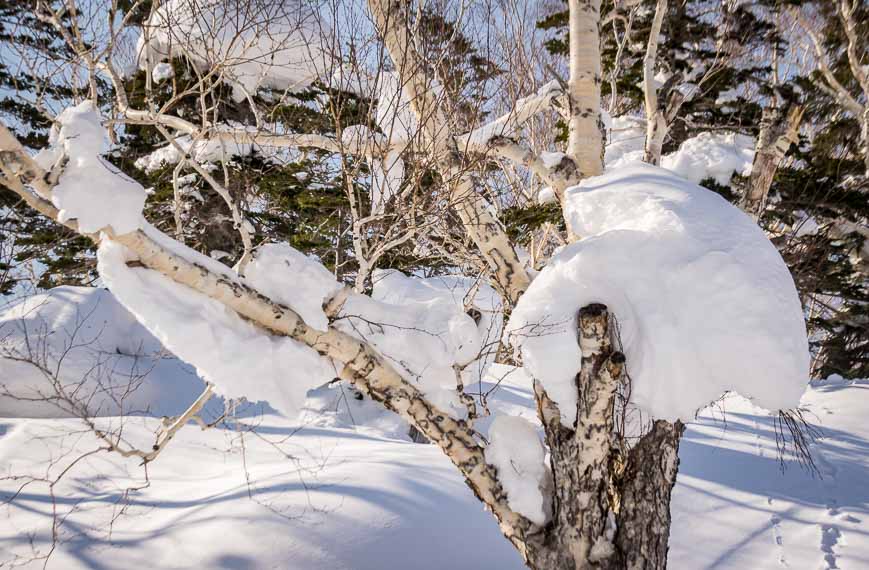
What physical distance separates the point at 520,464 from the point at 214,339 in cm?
172

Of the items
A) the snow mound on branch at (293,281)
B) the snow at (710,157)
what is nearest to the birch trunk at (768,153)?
the snow at (710,157)

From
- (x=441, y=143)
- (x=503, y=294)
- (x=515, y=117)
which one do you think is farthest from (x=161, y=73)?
(x=503, y=294)

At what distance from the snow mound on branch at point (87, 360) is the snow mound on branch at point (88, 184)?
6.64 m

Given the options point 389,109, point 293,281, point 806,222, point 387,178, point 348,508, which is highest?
point 806,222

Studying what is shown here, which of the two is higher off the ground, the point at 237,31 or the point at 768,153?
the point at 237,31

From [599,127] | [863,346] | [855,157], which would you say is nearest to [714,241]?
[599,127]

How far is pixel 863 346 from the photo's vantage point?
308 inches

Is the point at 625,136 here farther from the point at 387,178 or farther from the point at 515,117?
the point at 387,178

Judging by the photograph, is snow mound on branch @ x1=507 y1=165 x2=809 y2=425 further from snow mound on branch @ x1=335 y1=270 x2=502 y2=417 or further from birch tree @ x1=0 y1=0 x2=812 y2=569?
snow mound on branch @ x1=335 y1=270 x2=502 y2=417

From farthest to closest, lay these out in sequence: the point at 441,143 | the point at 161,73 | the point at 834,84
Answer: the point at 161,73 < the point at 834,84 < the point at 441,143

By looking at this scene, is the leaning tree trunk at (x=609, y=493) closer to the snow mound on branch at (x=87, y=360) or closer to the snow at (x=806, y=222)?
the snow at (x=806, y=222)

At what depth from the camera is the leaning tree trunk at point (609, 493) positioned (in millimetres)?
2242

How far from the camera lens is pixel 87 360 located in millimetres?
8031

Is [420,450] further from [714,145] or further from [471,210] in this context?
[714,145]
